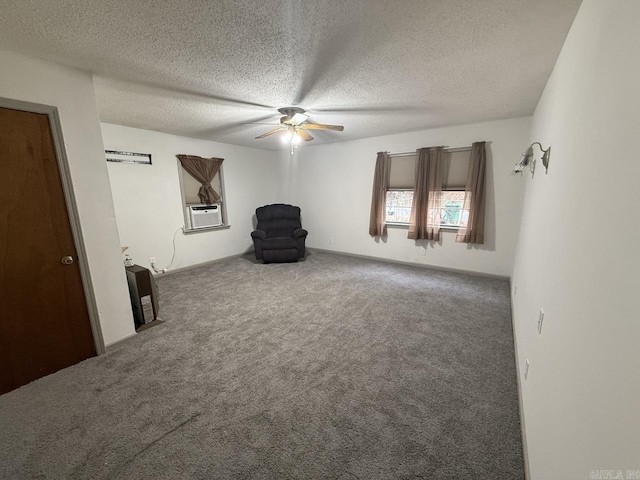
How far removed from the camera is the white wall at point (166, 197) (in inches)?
151

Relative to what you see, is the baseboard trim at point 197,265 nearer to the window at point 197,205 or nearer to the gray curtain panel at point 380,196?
the window at point 197,205

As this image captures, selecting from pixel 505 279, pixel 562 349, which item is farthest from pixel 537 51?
pixel 505 279

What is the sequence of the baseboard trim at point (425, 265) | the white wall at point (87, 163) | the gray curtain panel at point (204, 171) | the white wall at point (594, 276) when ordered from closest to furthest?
the white wall at point (594, 276)
the white wall at point (87, 163)
the baseboard trim at point (425, 265)
the gray curtain panel at point (204, 171)

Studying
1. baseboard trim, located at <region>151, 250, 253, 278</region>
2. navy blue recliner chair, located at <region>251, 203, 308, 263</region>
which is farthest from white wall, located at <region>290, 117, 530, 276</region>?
baseboard trim, located at <region>151, 250, 253, 278</region>

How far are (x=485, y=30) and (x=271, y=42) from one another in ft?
4.67

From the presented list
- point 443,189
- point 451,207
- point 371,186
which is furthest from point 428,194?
point 371,186

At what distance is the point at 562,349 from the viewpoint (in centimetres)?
99

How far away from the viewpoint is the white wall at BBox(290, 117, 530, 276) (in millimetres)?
3770

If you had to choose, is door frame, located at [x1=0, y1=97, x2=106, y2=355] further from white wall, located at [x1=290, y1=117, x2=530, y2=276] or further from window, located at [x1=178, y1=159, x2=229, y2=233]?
white wall, located at [x1=290, y1=117, x2=530, y2=276]

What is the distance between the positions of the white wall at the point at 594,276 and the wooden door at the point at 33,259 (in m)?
3.22

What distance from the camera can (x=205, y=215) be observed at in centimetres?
500

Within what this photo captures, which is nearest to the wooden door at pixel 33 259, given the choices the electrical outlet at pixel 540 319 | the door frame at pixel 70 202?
the door frame at pixel 70 202

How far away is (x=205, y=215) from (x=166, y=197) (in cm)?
79

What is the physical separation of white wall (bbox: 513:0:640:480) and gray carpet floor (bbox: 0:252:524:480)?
1.57ft
